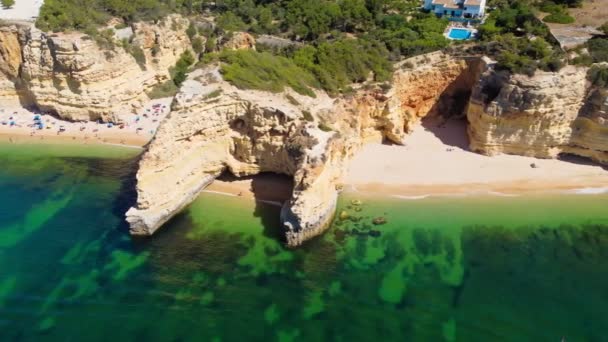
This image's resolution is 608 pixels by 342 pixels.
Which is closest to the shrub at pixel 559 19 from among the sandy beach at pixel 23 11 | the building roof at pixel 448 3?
the building roof at pixel 448 3

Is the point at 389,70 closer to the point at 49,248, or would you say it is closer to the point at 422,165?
the point at 422,165

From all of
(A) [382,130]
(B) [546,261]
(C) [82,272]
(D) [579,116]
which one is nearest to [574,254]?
(B) [546,261]

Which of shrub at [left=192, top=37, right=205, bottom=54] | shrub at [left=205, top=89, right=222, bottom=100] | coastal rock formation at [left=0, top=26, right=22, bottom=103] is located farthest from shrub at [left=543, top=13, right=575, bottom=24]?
coastal rock formation at [left=0, top=26, right=22, bottom=103]

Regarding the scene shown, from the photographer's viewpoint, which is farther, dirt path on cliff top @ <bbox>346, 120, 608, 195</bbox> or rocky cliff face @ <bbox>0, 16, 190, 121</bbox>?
rocky cliff face @ <bbox>0, 16, 190, 121</bbox>

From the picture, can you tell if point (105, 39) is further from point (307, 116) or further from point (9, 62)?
point (307, 116)

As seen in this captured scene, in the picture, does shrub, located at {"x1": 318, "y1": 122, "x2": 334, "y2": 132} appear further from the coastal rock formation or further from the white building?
the coastal rock formation
